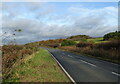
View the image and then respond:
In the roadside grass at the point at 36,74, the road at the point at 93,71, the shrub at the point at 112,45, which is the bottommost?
the road at the point at 93,71

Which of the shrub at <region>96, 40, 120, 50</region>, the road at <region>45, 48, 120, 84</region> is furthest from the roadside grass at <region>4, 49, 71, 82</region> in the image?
the shrub at <region>96, 40, 120, 50</region>

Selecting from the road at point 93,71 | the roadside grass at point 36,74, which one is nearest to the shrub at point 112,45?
the road at point 93,71

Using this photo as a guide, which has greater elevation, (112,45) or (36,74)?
(112,45)

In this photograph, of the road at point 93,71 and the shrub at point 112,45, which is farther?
the shrub at point 112,45

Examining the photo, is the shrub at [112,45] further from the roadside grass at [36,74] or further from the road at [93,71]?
the roadside grass at [36,74]

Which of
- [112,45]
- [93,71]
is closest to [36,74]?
[93,71]

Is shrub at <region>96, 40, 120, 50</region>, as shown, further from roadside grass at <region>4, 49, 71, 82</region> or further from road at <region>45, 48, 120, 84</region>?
roadside grass at <region>4, 49, 71, 82</region>

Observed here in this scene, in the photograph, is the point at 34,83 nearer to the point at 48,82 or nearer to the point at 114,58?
the point at 48,82

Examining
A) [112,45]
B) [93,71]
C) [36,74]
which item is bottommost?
[93,71]

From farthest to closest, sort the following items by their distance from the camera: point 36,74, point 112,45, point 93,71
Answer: point 112,45 < point 93,71 < point 36,74

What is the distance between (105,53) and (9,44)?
1841 centimetres

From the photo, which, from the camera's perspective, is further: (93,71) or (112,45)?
(112,45)

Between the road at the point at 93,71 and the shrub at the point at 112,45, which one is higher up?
the shrub at the point at 112,45

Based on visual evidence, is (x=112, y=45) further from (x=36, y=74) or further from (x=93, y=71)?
(x=36, y=74)
